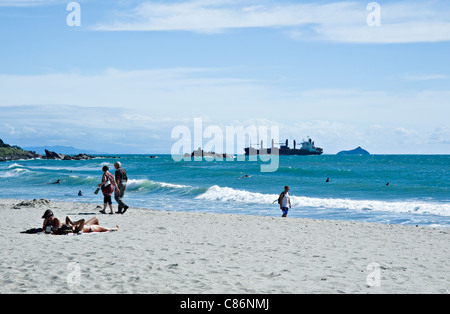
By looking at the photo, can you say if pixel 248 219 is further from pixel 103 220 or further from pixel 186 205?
pixel 186 205

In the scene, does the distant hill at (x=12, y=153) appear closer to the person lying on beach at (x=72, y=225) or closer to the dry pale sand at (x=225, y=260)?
the person lying on beach at (x=72, y=225)

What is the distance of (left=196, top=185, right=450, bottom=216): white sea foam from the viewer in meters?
23.7

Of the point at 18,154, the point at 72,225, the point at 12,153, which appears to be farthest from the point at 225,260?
the point at 18,154

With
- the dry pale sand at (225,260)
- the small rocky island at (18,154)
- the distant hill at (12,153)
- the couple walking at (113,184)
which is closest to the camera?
the dry pale sand at (225,260)

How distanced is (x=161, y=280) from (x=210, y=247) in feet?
10.4

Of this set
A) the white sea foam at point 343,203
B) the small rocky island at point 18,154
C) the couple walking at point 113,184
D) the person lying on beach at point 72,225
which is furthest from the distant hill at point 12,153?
the person lying on beach at point 72,225

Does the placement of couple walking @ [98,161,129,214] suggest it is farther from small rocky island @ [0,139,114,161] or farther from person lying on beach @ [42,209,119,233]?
small rocky island @ [0,139,114,161]

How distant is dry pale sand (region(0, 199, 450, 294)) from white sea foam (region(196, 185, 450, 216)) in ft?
23.6

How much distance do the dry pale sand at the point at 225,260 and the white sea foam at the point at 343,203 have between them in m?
7.21

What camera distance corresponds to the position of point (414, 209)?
23.7m

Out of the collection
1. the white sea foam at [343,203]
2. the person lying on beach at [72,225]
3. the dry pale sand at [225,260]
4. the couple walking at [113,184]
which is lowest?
the white sea foam at [343,203]

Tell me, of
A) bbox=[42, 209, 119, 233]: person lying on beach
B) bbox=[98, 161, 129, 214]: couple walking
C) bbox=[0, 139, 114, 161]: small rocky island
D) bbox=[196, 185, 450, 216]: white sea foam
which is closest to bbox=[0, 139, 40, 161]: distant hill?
bbox=[0, 139, 114, 161]: small rocky island

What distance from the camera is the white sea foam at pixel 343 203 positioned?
23.7 meters
